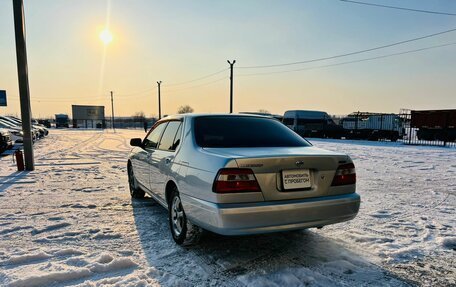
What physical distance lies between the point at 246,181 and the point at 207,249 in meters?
1.16

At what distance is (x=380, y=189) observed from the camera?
6805mm

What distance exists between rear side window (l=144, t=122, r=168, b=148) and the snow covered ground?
109 cm

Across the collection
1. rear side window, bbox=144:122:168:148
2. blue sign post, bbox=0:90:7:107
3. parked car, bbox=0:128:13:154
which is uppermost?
blue sign post, bbox=0:90:7:107

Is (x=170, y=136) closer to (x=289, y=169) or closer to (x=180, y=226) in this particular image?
(x=180, y=226)

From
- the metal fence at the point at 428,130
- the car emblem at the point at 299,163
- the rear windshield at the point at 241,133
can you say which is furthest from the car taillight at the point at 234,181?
the metal fence at the point at 428,130

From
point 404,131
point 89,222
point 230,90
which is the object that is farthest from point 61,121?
point 89,222

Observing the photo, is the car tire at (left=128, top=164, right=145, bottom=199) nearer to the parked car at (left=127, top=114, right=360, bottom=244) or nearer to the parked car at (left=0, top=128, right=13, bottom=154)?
the parked car at (left=127, top=114, right=360, bottom=244)

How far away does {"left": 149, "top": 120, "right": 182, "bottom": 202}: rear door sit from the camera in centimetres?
391

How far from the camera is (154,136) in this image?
195 inches

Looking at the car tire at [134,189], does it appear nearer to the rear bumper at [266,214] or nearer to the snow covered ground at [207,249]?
the snow covered ground at [207,249]

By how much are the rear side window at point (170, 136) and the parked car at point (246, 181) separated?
0.10 ft

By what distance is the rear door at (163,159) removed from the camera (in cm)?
391

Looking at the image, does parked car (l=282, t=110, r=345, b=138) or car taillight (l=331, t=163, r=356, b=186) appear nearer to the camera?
car taillight (l=331, t=163, r=356, b=186)

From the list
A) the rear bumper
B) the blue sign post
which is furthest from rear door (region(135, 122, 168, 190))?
the blue sign post
